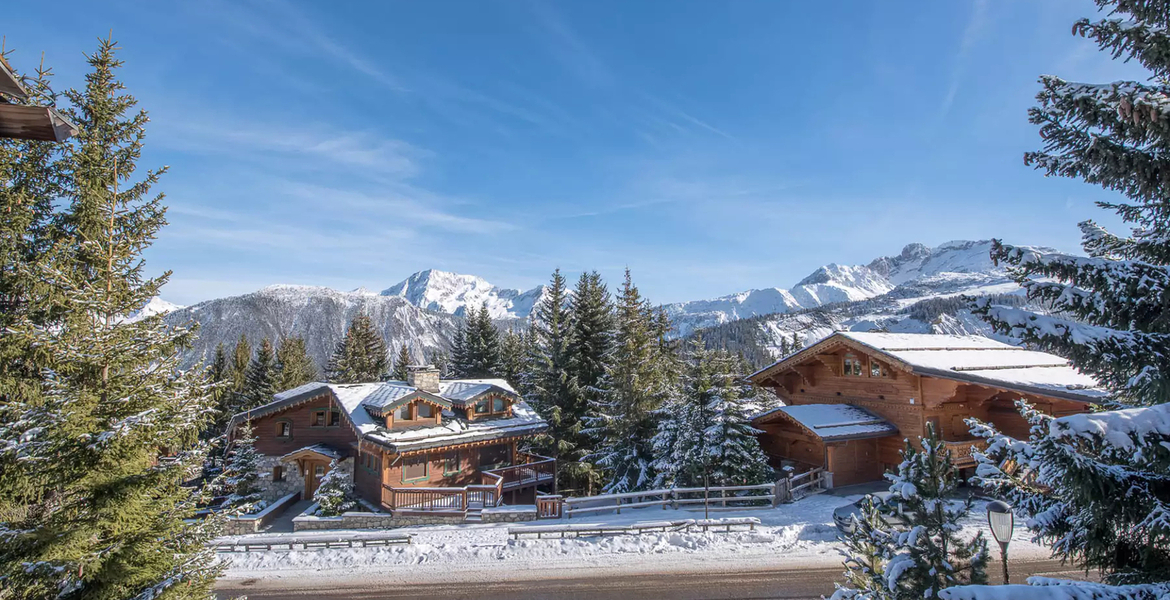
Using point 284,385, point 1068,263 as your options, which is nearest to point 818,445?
point 1068,263

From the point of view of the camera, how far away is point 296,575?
16.2 meters

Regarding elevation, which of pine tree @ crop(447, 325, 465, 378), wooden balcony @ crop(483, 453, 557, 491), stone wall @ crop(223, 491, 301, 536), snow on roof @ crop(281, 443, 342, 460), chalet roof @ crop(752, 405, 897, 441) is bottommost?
stone wall @ crop(223, 491, 301, 536)

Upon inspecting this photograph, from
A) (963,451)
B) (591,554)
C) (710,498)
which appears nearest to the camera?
(591,554)

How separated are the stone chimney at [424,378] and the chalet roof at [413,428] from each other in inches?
20.6

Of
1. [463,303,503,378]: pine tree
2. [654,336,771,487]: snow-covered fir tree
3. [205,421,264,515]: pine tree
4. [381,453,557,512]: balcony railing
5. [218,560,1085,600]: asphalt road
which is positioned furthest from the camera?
[463,303,503,378]: pine tree

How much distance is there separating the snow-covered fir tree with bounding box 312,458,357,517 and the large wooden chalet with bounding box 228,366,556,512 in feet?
4.62

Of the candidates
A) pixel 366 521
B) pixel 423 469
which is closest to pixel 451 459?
pixel 423 469

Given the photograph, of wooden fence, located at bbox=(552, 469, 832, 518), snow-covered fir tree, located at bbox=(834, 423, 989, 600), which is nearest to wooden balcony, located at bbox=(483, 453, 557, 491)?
wooden fence, located at bbox=(552, 469, 832, 518)

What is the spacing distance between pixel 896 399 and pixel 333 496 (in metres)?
27.0

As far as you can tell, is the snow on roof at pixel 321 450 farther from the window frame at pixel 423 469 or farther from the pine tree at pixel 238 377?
the pine tree at pixel 238 377

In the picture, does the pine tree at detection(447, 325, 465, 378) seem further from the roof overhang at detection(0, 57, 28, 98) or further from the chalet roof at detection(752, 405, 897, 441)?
the roof overhang at detection(0, 57, 28, 98)

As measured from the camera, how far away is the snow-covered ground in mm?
15641

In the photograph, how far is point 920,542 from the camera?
233 inches

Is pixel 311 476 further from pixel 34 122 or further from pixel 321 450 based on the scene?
pixel 34 122
